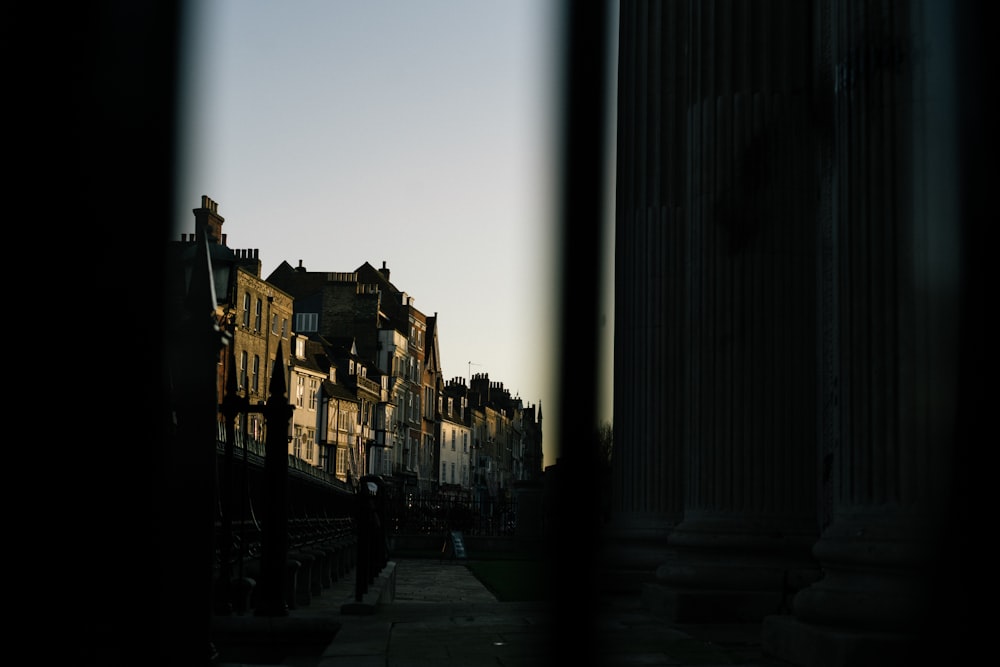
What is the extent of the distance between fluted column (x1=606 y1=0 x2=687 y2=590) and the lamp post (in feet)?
27.9

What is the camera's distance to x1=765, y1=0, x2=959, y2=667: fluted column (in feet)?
20.1

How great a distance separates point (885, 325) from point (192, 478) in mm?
3786

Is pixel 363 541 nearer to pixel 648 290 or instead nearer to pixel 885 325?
pixel 648 290

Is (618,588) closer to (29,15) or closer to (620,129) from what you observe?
(620,129)

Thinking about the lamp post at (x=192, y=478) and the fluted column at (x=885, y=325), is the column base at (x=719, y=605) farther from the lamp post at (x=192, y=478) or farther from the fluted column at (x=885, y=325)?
the lamp post at (x=192, y=478)

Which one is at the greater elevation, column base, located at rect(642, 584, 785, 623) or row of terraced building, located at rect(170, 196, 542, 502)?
row of terraced building, located at rect(170, 196, 542, 502)

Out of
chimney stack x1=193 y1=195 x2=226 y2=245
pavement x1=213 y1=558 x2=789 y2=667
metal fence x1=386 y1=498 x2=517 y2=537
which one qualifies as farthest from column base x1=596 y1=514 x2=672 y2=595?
metal fence x1=386 y1=498 x2=517 y2=537

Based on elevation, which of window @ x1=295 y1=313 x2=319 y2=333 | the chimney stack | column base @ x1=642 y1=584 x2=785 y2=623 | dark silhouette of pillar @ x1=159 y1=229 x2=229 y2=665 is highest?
window @ x1=295 y1=313 x2=319 y2=333

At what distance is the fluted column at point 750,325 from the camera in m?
10.2

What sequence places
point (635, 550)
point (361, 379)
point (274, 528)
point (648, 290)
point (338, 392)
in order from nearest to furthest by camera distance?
point (274, 528) → point (635, 550) → point (648, 290) → point (338, 392) → point (361, 379)

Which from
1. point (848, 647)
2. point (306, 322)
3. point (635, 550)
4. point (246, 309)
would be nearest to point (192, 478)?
point (848, 647)

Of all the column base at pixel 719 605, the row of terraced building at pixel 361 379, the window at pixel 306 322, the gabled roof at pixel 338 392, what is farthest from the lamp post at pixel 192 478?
the window at pixel 306 322

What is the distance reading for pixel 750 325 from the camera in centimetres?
1034

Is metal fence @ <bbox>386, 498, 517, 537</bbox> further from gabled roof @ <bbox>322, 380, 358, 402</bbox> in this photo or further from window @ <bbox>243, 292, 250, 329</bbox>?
gabled roof @ <bbox>322, 380, 358, 402</bbox>
